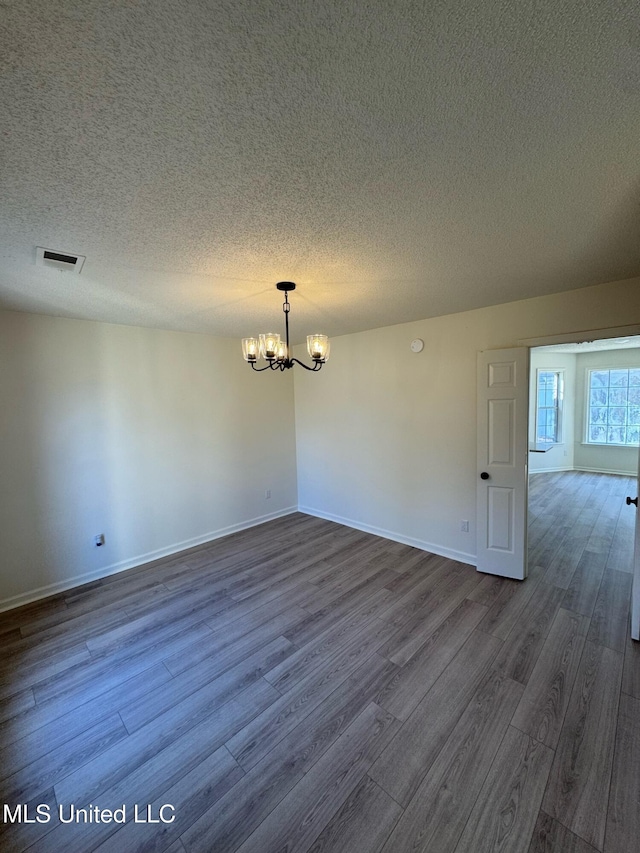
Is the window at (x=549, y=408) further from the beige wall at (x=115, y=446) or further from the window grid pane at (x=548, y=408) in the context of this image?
the beige wall at (x=115, y=446)

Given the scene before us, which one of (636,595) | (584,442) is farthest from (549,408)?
(636,595)

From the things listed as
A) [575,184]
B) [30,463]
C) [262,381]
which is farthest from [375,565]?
[30,463]

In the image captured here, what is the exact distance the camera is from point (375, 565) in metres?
3.35

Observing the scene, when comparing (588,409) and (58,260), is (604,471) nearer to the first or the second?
(588,409)

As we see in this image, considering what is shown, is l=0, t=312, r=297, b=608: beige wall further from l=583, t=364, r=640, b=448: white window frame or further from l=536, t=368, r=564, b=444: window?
l=583, t=364, r=640, b=448: white window frame

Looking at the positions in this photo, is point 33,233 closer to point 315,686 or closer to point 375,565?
point 315,686

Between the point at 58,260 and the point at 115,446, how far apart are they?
202cm

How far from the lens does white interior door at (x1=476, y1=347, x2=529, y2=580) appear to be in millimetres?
2926

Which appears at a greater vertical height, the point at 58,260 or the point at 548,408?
the point at 58,260

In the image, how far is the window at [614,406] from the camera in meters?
6.52

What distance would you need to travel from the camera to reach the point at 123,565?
3.46 m

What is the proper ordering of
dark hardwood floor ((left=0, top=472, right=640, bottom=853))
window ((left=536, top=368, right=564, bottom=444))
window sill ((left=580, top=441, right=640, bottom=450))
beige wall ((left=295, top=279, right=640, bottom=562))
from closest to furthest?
dark hardwood floor ((left=0, top=472, right=640, bottom=853)) → beige wall ((left=295, top=279, right=640, bottom=562)) → window sill ((left=580, top=441, right=640, bottom=450)) → window ((left=536, top=368, right=564, bottom=444))

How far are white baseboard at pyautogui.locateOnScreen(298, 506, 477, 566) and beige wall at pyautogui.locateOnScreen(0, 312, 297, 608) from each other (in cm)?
95

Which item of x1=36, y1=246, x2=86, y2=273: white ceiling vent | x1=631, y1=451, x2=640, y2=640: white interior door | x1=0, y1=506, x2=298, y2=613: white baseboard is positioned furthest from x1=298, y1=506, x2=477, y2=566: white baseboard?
x1=36, y1=246, x2=86, y2=273: white ceiling vent
